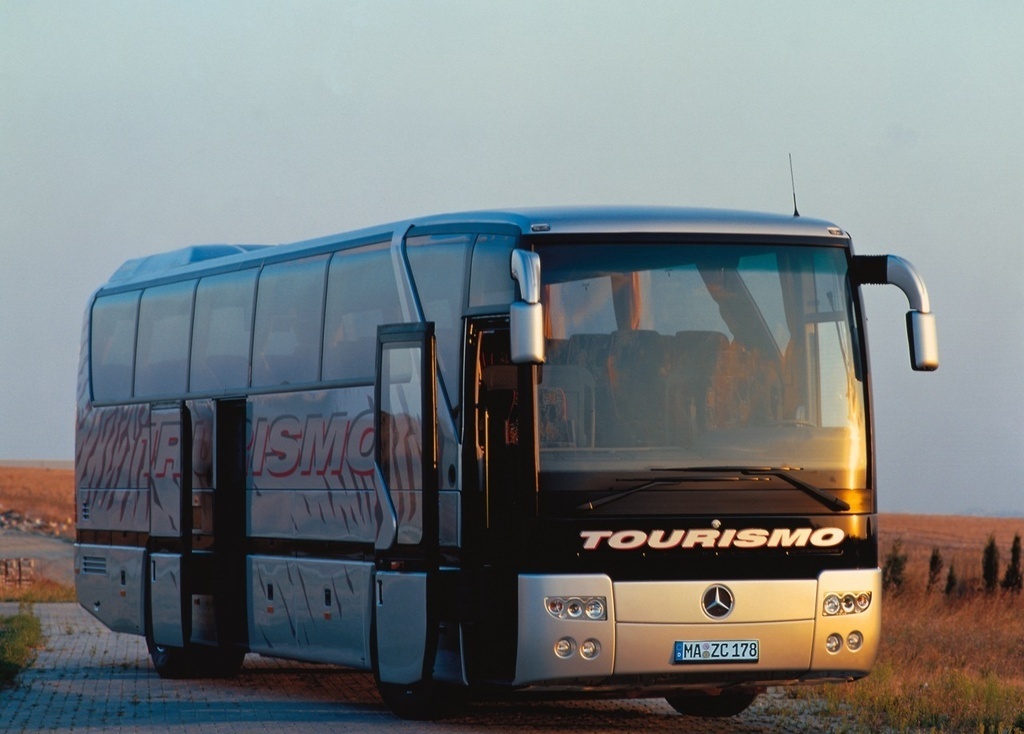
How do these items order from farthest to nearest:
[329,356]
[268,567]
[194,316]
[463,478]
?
[194,316]
[268,567]
[329,356]
[463,478]

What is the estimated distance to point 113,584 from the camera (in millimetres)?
20094

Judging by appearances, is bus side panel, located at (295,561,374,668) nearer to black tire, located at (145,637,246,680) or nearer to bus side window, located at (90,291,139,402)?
black tire, located at (145,637,246,680)

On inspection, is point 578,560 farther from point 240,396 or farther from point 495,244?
point 240,396

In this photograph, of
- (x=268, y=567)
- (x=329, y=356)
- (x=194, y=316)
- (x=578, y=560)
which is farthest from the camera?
(x=194, y=316)

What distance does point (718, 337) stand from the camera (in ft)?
42.3

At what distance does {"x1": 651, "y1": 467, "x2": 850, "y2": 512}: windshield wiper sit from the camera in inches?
496

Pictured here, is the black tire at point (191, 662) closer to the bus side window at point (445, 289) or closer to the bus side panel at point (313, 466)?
the bus side panel at point (313, 466)

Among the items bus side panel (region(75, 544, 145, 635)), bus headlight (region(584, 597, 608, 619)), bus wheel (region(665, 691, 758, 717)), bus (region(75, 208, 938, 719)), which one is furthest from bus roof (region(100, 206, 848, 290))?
bus side panel (region(75, 544, 145, 635))

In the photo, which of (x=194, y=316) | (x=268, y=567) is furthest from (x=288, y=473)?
(x=194, y=316)

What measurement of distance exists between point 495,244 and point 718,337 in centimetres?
174

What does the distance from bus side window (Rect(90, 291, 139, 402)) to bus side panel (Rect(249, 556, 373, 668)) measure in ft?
13.5

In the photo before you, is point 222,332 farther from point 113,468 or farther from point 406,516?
point 406,516

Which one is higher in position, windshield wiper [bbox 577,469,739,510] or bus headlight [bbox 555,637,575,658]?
windshield wiper [bbox 577,469,739,510]

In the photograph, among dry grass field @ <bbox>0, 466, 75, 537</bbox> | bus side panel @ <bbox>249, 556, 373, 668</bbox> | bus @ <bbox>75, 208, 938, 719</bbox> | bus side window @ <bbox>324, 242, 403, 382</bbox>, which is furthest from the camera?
dry grass field @ <bbox>0, 466, 75, 537</bbox>
